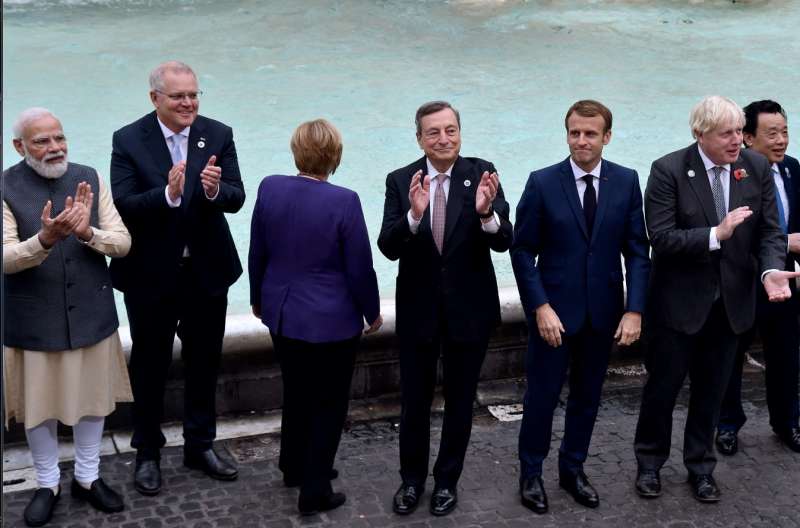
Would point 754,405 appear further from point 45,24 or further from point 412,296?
Result: point 45,24

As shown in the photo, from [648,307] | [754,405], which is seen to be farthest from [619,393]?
[648,307]

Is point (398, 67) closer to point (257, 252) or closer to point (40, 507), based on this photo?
point (257, 252)

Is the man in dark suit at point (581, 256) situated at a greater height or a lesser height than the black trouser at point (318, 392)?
greater

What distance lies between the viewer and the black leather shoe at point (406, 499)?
5.25 metres

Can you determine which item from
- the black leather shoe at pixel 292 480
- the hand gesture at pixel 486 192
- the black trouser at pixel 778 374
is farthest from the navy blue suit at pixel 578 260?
the black leather shoe at pixel 292 480

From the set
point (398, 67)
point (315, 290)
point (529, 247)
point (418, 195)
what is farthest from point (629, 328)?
point (398, 67)

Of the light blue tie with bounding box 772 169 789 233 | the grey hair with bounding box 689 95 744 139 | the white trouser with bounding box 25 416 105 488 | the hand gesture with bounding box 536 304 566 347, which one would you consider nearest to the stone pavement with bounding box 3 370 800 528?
the white trouser with bounding box 25 416 105 488

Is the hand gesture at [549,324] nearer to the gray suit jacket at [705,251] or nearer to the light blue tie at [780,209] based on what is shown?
the gray suit jacket at [705,251]

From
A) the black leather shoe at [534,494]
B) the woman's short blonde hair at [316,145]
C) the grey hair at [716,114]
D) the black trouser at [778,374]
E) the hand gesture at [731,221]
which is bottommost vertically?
the black leather shoe at [534,494]

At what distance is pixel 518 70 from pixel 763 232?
499 centimetres

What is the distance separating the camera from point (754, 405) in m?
6.46

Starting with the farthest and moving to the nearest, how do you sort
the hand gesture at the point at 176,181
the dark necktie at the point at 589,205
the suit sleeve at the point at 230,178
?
the suit sleeve at the point at 230,178
the dark necktie at the point at 589,205
the hand gesture at the point at 176,181

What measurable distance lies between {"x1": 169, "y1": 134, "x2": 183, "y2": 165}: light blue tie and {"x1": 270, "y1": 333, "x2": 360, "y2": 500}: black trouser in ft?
2.72

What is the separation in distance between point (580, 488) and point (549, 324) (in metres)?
0.73
